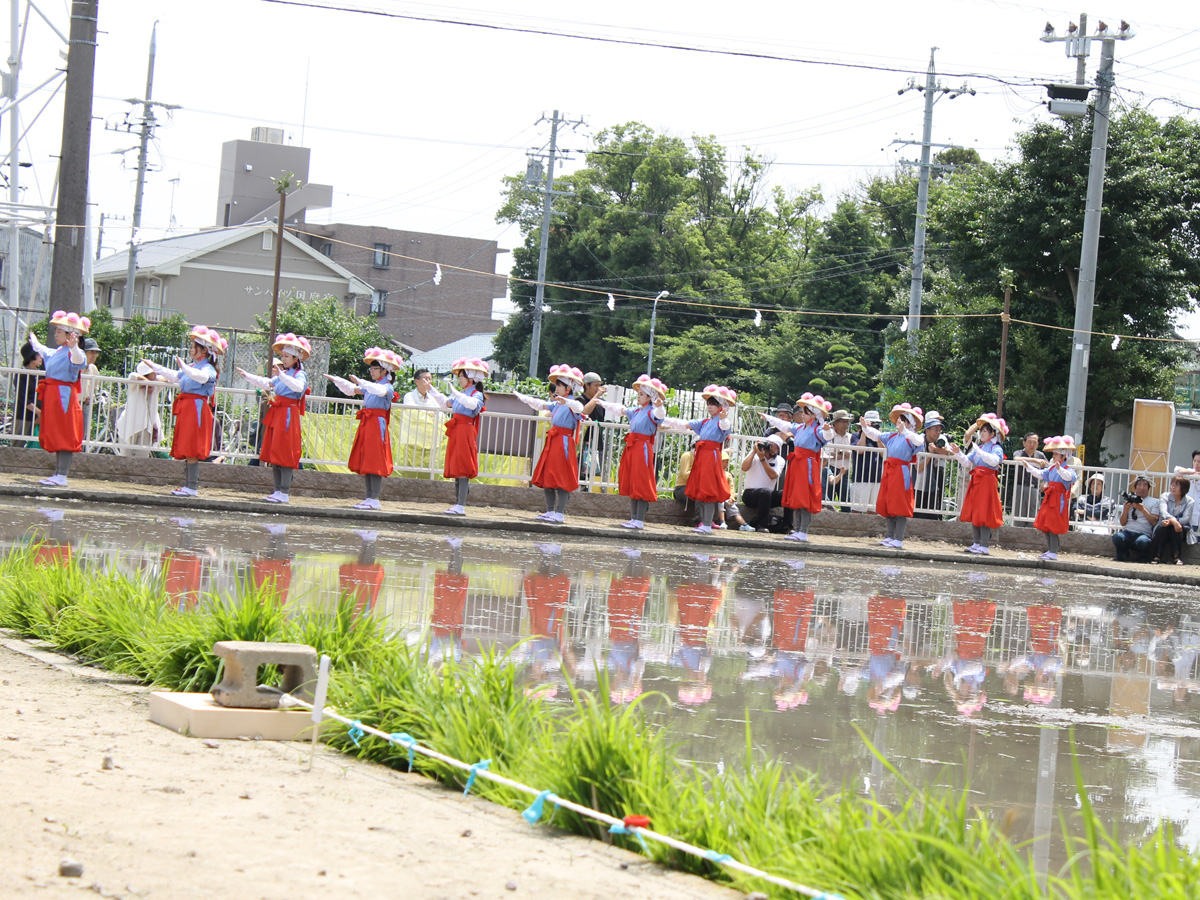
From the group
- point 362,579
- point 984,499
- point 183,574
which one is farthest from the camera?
point 984,499

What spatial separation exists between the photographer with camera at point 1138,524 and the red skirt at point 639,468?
7651 mm

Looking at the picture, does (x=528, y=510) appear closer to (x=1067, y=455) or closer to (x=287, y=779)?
(x=1067, y=455)

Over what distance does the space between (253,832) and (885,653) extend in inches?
240

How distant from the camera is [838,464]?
846 inches

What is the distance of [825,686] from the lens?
7953 mm

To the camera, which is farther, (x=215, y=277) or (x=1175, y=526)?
(x=215, y=277)

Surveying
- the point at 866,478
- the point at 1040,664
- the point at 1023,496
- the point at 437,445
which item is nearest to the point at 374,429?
the point at 437,445

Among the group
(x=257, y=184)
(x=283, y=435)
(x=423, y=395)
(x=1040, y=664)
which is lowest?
(x=1040, y=664)

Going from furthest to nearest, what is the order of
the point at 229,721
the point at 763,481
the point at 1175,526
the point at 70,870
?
the point at 1175,526, the point at 763,481, the point at 229,721, the point at 70,870

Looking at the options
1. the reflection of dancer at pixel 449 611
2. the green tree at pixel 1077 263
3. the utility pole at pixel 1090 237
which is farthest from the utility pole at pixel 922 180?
the reflection of dancer at pixel 449 611

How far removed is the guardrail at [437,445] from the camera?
61.5 feet

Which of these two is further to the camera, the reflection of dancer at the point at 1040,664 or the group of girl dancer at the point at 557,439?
the group of girl dancer at the point at 557,439

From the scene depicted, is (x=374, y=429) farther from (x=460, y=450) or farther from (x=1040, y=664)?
(x=1040, y=664)

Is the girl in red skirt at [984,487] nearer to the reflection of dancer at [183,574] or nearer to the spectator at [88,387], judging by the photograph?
the reflection of dancer at [183,574]
